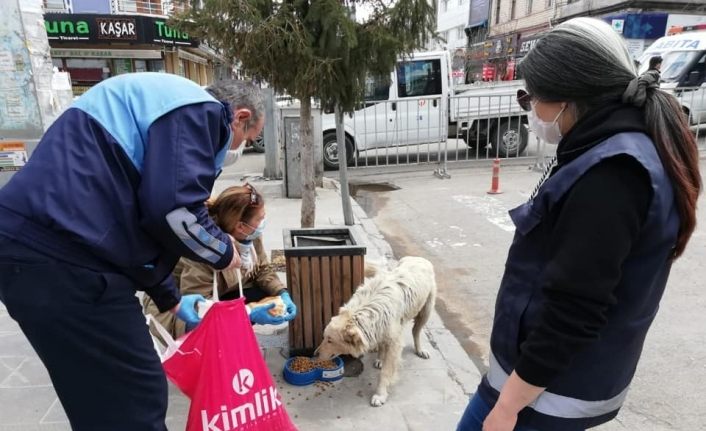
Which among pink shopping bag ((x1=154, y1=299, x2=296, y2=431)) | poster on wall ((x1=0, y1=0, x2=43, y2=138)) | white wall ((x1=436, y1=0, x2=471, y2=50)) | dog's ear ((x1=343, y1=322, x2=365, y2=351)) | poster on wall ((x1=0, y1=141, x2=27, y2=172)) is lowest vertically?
dog's ear ((x1=343, y1=322, x2=365, y2=351))

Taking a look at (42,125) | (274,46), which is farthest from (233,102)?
(42,125)

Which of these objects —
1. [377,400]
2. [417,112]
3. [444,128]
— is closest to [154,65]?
[417,112]

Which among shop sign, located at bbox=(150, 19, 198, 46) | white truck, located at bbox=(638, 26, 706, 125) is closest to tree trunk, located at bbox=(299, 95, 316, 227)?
white truck, located at bbox=(638, 26, 706, 125)

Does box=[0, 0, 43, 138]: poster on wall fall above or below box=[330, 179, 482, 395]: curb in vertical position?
above

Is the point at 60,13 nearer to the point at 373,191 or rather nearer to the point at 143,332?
the point at 373,191

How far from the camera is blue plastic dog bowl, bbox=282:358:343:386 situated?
2.94 meters

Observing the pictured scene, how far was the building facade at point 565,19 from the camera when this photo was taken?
846 inches

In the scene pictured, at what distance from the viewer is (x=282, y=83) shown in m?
3.81

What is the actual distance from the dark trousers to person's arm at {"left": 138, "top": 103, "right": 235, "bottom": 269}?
0.23 meters

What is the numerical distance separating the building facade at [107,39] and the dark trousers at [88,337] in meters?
13.9

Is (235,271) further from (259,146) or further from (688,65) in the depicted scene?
(688,65)

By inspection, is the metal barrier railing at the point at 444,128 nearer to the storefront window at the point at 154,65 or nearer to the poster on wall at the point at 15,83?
the poster on wall at the point at 15,83

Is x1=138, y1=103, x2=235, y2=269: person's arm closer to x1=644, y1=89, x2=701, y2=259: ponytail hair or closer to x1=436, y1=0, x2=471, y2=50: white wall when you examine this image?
x1=644, y1=89, x2=701, y2=259: ponytail hair

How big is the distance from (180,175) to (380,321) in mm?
1696
